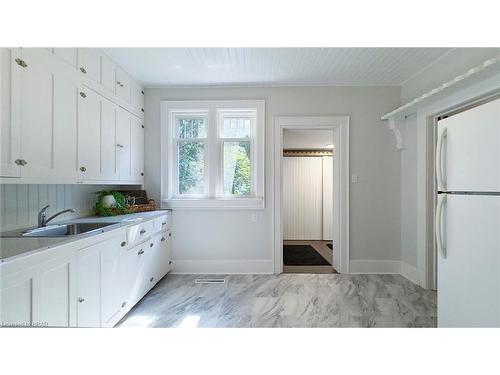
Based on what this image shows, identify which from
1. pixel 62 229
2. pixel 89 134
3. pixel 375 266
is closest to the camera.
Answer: pixel 62 229

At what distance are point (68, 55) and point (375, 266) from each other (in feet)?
13.7

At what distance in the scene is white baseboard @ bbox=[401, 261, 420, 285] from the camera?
3080 millimetres

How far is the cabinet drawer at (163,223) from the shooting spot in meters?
2.89

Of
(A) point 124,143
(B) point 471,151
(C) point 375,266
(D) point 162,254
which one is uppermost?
(A) point 124,143

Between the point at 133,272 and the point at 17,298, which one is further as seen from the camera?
the point at 133,272

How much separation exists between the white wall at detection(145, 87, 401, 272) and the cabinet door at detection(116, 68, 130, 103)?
0.51 metres

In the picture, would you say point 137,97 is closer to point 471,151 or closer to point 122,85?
point 122,85

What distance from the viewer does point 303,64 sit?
2834 mm

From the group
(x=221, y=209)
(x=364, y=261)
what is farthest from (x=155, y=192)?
(x=364, y=261)

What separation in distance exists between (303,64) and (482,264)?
8.20 ft

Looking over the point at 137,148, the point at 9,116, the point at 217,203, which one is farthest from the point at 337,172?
the point at 9,116

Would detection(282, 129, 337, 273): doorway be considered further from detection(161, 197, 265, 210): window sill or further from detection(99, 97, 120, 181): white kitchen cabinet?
detection(99, 97, 120, 181): white kitchen cabinet

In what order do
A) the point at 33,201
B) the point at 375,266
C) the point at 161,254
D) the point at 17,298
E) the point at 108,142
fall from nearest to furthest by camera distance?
the point at 17,298 < the point at 33,201 < the point at 108,142 < the point at 161,254 < the point at 375,266

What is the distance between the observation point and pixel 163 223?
10.2 feet
